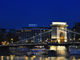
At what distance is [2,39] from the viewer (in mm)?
56406

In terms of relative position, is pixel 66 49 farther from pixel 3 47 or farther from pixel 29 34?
pixel 29 34

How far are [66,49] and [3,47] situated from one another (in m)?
9.68

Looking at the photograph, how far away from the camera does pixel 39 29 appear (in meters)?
75.2

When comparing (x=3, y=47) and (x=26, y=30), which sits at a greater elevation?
(x=26, y=30)

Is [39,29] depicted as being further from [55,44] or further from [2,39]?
[55,44]

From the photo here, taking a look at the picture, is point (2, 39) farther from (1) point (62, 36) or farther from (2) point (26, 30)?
(2) point (26, 30)

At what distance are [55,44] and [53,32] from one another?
7.36 metres

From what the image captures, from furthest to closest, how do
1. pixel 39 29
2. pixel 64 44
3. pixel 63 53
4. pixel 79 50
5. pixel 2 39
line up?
pixel 39 29, pixel 2 39, pixel 79 50, pixel 63 53, pixel 64 44

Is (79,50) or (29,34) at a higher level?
(29,34)

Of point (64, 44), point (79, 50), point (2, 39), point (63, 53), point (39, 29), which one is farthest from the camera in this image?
point (39, 29)

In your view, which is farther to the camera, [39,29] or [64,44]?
[39,29]

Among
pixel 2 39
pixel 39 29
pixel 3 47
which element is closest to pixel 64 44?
pixel 3 47

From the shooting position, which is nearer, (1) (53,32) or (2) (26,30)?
(1) (53,32)

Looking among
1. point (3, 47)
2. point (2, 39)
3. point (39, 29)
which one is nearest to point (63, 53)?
point (3, 47)
